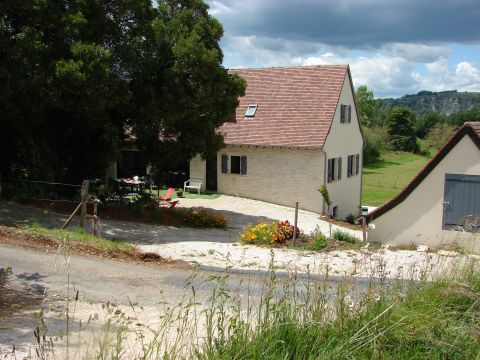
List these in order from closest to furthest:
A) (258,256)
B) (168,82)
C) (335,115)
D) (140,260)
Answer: (140,260) < (258,256) < (168,82) < (335,115)

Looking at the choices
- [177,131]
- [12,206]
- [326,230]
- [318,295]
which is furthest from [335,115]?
[318,295]

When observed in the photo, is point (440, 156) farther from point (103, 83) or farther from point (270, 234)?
point (103, 83)

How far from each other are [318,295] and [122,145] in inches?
616

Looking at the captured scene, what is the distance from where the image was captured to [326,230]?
22094 millimetres

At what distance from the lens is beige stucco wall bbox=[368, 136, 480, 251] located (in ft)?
47.3

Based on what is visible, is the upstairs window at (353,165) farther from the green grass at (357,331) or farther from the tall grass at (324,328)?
the green grass at (357,331)

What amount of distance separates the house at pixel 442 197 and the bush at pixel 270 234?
8.86 feet

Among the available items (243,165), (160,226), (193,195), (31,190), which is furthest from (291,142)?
(31,190)

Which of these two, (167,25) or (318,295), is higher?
(167,25)

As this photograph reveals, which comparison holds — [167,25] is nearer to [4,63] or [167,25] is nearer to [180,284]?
[4,63]

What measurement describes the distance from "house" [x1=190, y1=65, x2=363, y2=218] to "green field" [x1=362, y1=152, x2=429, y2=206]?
10283 mm

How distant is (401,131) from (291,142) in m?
69.9

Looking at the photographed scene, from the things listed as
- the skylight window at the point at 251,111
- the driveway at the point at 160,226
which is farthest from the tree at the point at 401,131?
the driveway at the point at 160,226

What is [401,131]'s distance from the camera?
91125 millimetres
